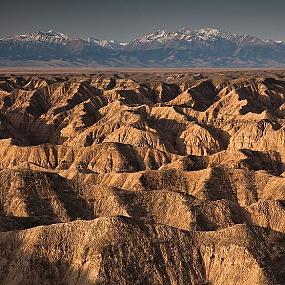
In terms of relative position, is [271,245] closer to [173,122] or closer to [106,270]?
[106,270]

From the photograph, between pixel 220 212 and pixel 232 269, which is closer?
pixel 232 269

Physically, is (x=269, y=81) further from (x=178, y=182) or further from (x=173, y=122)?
(x=178, y=182)

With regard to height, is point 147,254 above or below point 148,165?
above

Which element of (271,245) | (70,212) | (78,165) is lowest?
(78,165)

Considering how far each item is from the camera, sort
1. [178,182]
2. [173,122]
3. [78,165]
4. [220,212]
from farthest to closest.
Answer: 1. [173,122]
2. [78,165]
3. [178,182]
4. [220,212]

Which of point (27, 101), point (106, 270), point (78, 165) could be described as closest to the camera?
point (106, 270)

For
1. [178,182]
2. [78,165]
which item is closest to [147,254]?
[178,182]
